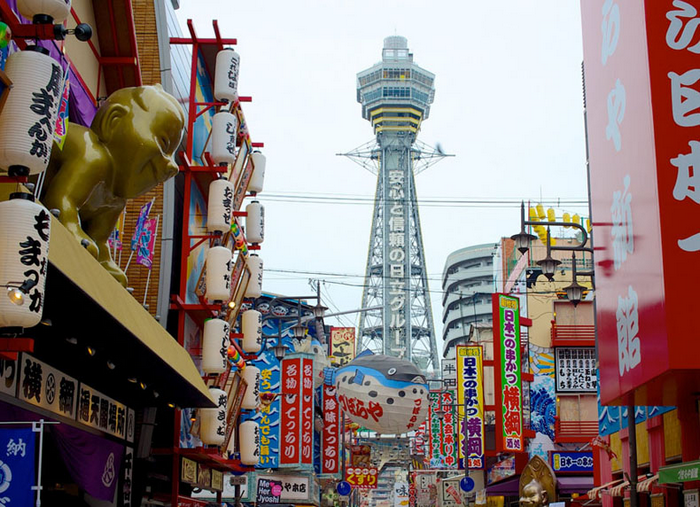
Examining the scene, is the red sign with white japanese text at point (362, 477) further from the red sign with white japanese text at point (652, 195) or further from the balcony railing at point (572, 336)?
the red sign with white japanese text at point (652, 195)

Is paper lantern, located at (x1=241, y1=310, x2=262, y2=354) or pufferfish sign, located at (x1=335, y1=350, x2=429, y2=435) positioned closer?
paper lantern, located at (x1=241, y1=310, x2=262, y2=354)

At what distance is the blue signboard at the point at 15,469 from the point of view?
865 cm

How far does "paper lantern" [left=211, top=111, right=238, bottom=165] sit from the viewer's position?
2162 cm

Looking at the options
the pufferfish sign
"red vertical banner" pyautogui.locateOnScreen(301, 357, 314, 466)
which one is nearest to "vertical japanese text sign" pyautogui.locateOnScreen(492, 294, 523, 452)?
the pufferfish sign

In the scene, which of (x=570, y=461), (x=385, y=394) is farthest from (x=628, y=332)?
(x=570, y=461)

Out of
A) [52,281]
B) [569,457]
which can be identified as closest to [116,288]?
[52,281]

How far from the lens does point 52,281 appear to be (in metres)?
9.73

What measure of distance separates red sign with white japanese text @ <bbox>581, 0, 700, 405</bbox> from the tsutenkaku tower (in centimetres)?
13831

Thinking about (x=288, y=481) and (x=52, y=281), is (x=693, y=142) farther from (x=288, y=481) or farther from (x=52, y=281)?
(x=288, y=481)

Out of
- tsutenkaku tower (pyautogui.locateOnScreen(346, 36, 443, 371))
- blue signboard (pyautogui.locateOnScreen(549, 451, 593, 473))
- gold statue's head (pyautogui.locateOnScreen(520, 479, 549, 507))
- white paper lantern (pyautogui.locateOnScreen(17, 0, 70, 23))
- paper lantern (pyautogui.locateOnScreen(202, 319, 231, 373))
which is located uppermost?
tsutenkaku tower (pyautogui.locateOnScreen(346, 36, 443, 371))

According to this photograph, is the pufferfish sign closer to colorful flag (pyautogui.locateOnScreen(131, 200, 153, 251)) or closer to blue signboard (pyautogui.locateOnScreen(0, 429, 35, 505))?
colorful flag (pyautogui.locateOnScreen(131, 200, 153, 251))

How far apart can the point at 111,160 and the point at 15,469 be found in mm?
6080

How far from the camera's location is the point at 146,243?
17953 millimetres

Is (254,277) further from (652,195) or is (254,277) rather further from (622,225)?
(652,195)
